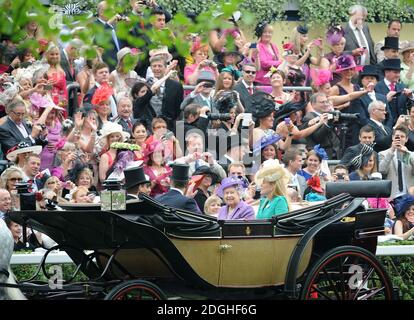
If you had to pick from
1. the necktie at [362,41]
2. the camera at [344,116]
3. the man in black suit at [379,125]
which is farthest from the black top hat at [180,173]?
the necktie at [362,41]

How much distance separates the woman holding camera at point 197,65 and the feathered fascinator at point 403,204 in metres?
3.19

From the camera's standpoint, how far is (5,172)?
1590 cm

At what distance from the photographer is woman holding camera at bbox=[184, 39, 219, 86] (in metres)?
19.5

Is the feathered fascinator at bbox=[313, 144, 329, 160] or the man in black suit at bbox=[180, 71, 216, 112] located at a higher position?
the man in black suit at bbox=[180, 71, 216, 112]

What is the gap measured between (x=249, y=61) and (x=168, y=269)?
24.6ft

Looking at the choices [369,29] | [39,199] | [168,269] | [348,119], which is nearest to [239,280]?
[168,269]

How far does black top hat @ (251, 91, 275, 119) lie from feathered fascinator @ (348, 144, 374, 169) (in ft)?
3.99

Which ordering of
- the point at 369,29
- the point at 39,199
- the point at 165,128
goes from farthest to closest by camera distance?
the point at 369,29 → the point at 165,128 → the point at 39,199

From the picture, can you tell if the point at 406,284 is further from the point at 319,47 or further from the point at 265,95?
the point at 319,47

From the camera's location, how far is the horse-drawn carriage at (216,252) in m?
12.4

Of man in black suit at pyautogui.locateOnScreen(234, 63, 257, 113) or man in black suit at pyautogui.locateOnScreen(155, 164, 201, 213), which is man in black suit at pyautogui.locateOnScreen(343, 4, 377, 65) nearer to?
man in black suit at pyautogui.locateOnScreen(234, 63, 257, 113)

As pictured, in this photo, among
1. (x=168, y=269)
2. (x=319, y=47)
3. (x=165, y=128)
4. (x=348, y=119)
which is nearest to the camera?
(x=168, y=269)

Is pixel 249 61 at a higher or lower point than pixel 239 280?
higher

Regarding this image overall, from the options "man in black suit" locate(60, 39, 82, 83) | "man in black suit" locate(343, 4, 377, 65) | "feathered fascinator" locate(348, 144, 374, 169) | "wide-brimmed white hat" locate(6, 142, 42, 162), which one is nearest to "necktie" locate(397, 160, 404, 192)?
"feathered fascinator" locate(348, 144, 374, 169)
